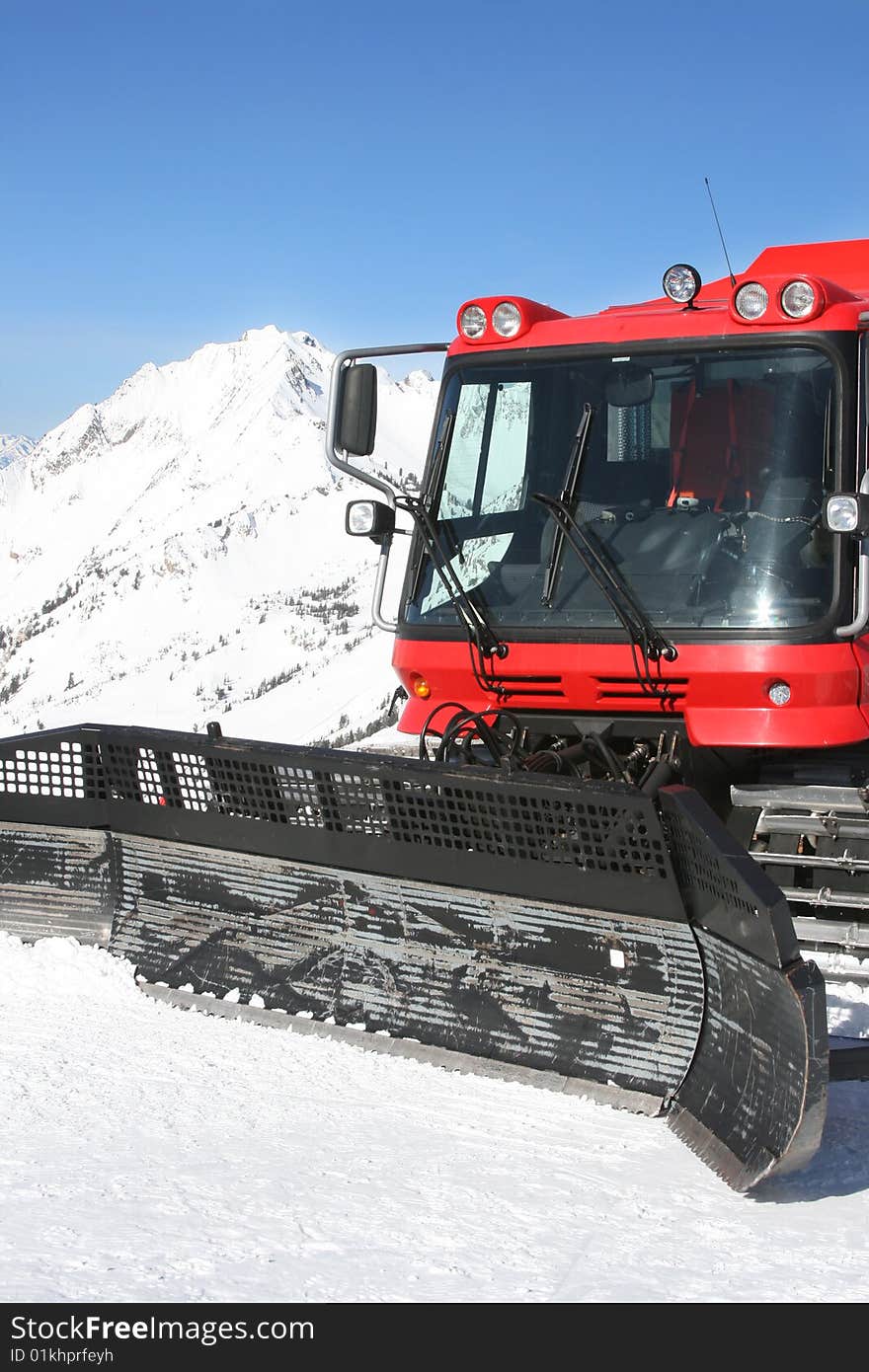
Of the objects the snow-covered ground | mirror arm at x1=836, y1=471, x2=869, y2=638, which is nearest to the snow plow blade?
the snow-covered ground

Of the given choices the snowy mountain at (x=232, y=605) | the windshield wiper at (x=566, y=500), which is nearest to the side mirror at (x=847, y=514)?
the windshield wiper at (x=566, y=500)

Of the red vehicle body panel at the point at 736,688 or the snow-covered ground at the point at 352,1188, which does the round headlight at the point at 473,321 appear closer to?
the red vehicle body panel at the point at 736,688

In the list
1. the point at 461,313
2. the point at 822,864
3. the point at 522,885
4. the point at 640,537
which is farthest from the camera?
the point at 461,313

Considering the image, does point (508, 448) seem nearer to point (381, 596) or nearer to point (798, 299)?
point (381, 596)

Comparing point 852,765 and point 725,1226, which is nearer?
point 725,1226

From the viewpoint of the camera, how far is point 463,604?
212 inches

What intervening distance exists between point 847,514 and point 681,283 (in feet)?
4.17

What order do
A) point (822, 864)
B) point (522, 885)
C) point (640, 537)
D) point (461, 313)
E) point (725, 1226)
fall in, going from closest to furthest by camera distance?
point (725, 1226) < point (522, 885) < point (822, 864) < point (640, 537) < point (461, 313)

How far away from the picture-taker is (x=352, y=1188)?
3559 mm

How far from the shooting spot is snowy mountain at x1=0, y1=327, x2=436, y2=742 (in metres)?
29.0

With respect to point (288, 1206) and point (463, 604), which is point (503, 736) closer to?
point (463, 604)

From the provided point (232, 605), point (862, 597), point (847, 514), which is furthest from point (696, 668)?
point (232, 605)

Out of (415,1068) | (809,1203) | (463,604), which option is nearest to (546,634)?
(463,604)

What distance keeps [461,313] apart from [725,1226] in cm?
356
